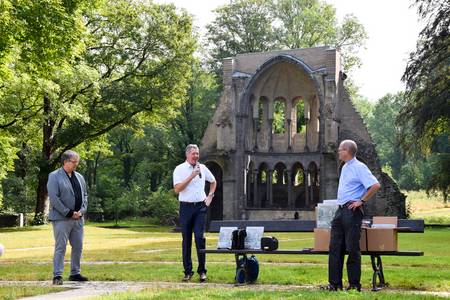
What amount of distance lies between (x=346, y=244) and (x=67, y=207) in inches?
157

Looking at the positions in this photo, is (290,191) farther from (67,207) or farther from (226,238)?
(67,207)

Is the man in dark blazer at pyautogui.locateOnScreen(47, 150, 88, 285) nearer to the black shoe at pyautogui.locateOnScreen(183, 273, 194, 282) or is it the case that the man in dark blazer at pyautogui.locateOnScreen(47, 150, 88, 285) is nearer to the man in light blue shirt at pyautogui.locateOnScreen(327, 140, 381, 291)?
the black shoe at pyautogui.locateOnScreen(183, 273, 194, 282)

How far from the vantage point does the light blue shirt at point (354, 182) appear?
27.7ft

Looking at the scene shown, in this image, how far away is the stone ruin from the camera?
4003 cm

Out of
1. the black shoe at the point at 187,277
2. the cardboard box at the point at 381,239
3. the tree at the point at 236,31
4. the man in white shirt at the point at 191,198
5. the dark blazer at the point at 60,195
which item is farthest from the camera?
the tree at the point at 236,31

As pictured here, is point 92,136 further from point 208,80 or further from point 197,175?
point 197,175

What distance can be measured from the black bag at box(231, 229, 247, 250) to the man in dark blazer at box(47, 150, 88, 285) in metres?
2.15

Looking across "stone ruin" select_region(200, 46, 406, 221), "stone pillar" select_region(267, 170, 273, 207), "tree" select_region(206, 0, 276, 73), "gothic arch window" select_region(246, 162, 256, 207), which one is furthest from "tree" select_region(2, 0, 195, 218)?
"tree" select_region(206, 0, 276, 73)

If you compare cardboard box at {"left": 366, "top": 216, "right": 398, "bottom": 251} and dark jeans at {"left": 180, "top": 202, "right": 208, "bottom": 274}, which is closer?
cardboard box at {"left": 366, "top": 216, "right": 398, "bottom": 251}

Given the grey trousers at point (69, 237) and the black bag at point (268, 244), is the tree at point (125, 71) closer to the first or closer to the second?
the grey trousers at point (69, 237)

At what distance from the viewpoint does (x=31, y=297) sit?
25.7 ft

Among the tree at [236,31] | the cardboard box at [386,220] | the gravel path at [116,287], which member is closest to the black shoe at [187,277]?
the gravel path at [116,287]

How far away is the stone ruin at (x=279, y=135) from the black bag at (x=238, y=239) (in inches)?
1184

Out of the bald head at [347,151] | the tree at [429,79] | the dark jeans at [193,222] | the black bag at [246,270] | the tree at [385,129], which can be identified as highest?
the tree at [385,129]
